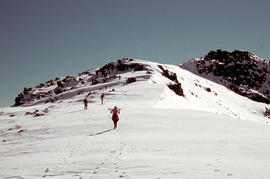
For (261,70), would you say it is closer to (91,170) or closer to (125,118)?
(125,118)

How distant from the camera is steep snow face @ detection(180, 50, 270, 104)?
472 ft

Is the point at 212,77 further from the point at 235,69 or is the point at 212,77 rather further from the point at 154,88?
the point at 154,88

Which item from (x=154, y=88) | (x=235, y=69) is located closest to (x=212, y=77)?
(x=235, y=69)

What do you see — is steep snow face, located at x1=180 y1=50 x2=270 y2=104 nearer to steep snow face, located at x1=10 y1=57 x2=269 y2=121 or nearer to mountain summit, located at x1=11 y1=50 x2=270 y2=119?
mountain summit, located at x1=11 y1=50 x2=270 y2=119

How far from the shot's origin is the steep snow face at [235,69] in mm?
144000

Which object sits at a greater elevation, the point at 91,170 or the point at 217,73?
the point at 217,73

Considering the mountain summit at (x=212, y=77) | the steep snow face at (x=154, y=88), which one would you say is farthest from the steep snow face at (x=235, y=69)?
the steep snow face at (x=154, y=88)

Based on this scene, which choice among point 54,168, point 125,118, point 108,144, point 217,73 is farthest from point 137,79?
point 217,73

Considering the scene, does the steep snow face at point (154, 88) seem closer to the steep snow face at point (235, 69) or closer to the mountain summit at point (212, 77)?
the mountain summit at point (212, 77)

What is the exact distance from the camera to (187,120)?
19.8 metres

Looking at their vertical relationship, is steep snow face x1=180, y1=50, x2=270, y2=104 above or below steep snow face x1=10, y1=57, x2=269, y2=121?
above

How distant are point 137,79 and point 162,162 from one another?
47794 mm

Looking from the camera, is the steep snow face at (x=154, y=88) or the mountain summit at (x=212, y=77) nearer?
the steep snow face at (x=154, y=88)

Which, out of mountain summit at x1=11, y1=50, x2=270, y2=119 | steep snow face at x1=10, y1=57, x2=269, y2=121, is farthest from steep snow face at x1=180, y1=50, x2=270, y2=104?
steep snow face at x1=10, y1=57, x2=269, y2=121
